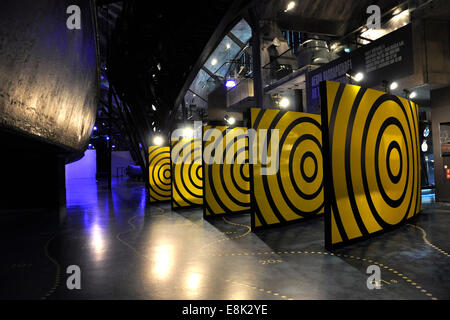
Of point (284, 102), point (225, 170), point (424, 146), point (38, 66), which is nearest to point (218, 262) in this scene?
point (38, 66)

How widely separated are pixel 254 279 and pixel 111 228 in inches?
153

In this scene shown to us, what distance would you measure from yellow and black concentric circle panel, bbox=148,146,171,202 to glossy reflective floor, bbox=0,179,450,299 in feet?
13.2

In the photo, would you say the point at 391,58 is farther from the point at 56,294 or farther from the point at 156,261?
the point at 56,294

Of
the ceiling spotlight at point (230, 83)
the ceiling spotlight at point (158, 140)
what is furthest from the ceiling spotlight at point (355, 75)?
the ceiling spotlight at point (158, 140)

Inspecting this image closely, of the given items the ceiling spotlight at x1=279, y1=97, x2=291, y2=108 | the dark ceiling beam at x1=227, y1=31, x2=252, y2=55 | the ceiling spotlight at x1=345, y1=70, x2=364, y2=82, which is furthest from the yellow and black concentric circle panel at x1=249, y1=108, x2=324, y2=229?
the dark ceiling beam at x1=227, y1=31, x2=252, y2=55

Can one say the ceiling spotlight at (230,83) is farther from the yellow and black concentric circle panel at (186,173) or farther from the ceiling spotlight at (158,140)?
the yellow and black concentric circle panel at (186,173)

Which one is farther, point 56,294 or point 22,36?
point 56,294

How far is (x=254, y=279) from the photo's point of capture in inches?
118

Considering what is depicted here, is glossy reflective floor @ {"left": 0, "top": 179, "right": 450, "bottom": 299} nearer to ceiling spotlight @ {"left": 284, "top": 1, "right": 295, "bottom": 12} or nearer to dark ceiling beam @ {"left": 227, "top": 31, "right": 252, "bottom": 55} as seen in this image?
ceiling spotlight @ {"left": 284, "top": 1, "right": 295, "bottom": 12}

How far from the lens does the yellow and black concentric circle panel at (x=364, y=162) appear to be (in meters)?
4.05

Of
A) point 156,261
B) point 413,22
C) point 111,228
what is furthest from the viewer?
point 413,22

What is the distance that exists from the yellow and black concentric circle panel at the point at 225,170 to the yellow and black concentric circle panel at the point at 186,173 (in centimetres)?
184

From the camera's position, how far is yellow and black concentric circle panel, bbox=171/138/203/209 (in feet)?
28.0
